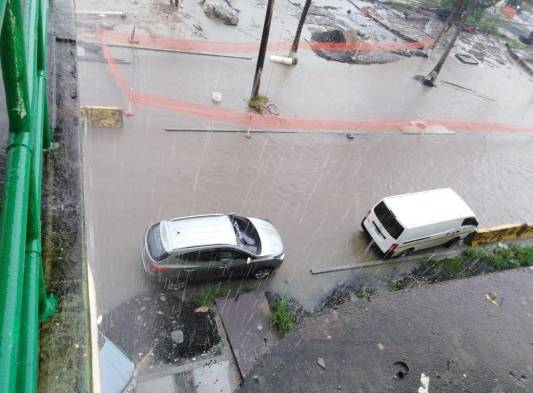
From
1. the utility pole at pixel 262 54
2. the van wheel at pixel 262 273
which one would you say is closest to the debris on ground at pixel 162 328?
the van wheel at pixel 262 273

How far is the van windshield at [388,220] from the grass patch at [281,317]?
3.30 metres

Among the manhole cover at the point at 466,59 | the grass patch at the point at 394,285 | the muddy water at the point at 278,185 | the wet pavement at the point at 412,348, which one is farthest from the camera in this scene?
the manhole cover at the point at 466,59

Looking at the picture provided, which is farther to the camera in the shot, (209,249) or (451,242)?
(451,242)

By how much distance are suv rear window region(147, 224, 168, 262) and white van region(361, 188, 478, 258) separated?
17.8 ft

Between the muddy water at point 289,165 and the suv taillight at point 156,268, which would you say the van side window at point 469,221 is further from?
the suv taillight at point 156,268

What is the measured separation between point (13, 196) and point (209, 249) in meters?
6.88

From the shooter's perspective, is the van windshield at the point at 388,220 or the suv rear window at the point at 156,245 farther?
the van windshield at the point at 388,220

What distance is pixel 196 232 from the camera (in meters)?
8.59

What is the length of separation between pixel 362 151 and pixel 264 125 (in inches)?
140

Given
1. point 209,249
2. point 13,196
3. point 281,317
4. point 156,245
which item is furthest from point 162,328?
point 13,196

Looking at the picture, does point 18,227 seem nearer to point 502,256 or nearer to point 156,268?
point 156,268

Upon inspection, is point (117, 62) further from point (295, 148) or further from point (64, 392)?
point (64, 392)

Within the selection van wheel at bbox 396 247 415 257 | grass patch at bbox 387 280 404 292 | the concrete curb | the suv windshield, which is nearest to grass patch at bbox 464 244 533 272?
the concrete curb

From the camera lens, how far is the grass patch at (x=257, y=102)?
15000mm
